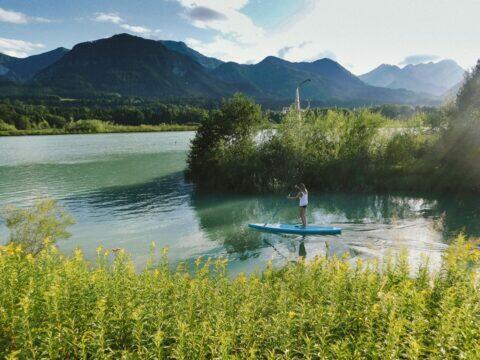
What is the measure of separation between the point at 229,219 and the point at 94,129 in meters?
148

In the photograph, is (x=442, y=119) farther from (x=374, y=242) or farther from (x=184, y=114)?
(x=184, y=114)

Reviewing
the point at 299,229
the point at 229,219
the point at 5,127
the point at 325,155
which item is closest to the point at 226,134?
the point at 325,155

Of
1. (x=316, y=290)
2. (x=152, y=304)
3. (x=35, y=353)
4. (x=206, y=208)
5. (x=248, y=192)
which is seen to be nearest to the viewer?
(x=35, y=353)

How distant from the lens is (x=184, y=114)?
190250 millimetres

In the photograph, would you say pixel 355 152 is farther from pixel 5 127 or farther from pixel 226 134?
pixel 5 127

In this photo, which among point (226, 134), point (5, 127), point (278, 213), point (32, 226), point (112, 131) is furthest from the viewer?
point (112, 131)

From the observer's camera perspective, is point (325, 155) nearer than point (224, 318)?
No

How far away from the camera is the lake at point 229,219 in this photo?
70.3 feet

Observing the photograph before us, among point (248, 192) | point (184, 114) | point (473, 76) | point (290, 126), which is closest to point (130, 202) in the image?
point (248, 192)

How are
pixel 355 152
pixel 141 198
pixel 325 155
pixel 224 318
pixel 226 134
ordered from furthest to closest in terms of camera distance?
pixel 226 134, pixel 325 155, pixel 355 152, pixel 141 198, pixel 224 318

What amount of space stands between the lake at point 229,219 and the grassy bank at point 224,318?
3076 millimetres

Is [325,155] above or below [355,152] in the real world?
below

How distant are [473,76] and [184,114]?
530 feet

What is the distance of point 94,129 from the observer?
161250 millimetres
